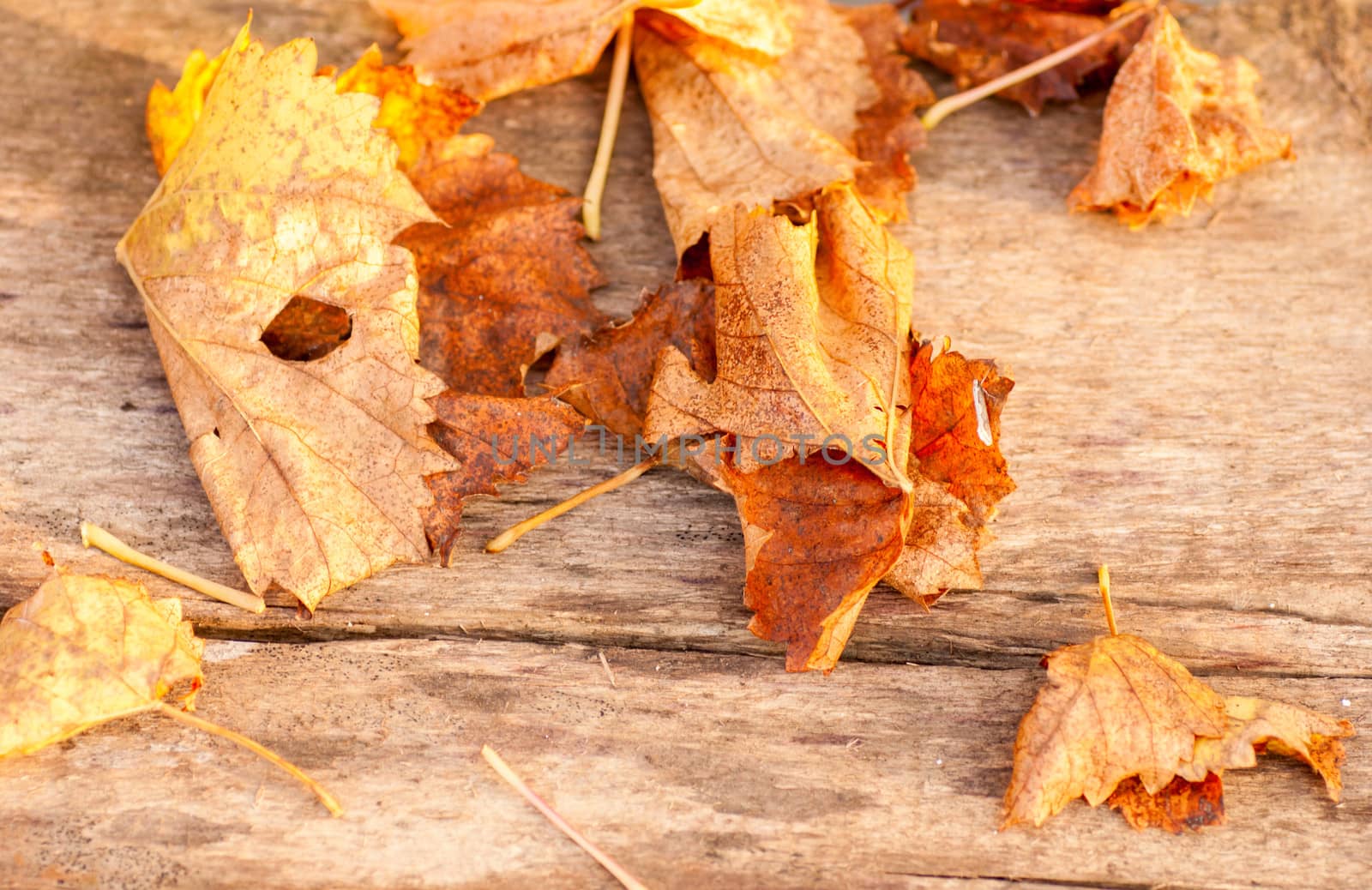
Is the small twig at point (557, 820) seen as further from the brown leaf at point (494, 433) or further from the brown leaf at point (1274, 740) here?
the brown leaf at point (1274, 740)

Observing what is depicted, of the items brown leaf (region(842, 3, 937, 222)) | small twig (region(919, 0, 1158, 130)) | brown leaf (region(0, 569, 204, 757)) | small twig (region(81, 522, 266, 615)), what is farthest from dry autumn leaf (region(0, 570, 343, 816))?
small twig (region(919, 0, 1158, 130))

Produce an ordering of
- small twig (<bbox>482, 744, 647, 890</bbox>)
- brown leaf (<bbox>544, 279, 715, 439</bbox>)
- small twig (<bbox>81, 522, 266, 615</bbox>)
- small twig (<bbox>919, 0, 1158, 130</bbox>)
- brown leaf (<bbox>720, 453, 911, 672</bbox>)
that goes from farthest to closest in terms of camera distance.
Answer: small twig (<bbox>919, 0, 1158, 130</bbox>)
brown leaf (<bbox>544, 279, 715, 439</bbox>)
small twig (<bbox>81, 522, 266, 615</bbox>)
brown leaf (<bbox>720, 453, 911, 672</bbox>)
small twig (<bbox>482, 744, 647, 890</bbox>)

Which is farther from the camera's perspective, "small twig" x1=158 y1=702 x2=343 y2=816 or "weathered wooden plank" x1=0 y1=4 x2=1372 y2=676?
"weathered wooden plank" x1=0 y1=4 x2=1372 y2=676

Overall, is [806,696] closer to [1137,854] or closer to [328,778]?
[1137,854]

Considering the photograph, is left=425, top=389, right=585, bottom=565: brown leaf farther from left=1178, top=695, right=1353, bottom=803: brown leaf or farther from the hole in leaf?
left=1178, top=695, right=1353, bottom=803: brown leaf

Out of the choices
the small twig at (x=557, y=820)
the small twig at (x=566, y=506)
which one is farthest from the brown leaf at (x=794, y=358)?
the small twig at (x=557, y=820)

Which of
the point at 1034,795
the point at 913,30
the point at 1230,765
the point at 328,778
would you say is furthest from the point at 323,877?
the point at 913,30
